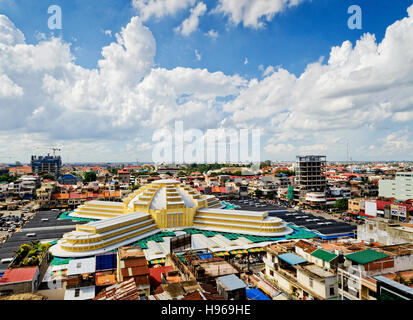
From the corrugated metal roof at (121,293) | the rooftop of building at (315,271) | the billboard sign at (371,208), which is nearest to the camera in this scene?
the corrugated metal roof at (121,293)

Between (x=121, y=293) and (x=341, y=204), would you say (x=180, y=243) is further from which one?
(x=341, y=204)

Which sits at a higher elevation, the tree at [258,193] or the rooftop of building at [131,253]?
the rooftop of building at [131,253]

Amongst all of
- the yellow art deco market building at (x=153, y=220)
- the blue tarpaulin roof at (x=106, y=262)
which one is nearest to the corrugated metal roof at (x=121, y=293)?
the blue tarpaulin roof at (x=106, y=262)

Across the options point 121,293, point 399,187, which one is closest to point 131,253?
point 121,293

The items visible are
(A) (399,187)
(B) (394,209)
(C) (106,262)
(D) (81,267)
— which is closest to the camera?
(D) (81,267)

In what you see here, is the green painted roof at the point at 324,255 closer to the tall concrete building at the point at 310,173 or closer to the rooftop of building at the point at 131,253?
the rooftop of building at the point at 131,253
